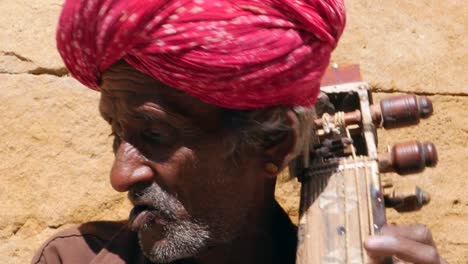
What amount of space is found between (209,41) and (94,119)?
1139mm

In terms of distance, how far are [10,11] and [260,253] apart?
1.36m

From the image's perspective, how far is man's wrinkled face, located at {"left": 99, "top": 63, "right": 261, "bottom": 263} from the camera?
7.79 feet

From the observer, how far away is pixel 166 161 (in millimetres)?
2408

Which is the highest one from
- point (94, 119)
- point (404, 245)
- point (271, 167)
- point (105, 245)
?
point (94, 119)

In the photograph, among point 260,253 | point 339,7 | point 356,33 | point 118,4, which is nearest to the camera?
point 118,4

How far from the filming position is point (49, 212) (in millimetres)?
3246

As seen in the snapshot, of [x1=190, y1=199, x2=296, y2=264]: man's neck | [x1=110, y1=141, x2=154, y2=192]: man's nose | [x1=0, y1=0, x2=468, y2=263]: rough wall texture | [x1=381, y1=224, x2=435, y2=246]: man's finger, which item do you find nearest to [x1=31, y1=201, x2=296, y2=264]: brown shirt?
[x1=190, y1=199, x2=296, y2=264]: man's neck

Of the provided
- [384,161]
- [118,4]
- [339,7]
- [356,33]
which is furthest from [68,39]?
[356,33]

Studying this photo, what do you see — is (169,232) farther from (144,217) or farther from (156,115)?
(156,115)

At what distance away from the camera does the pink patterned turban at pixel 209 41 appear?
2277 millimetres

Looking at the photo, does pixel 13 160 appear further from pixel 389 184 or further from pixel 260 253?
pixel 389 184

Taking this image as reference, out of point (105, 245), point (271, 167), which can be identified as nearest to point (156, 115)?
point (271, 167)

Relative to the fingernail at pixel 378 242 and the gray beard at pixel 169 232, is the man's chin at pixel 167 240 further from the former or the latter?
the fingernail at pixel 378 242

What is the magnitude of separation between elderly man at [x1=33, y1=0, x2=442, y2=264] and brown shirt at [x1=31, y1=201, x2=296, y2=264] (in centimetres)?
4
